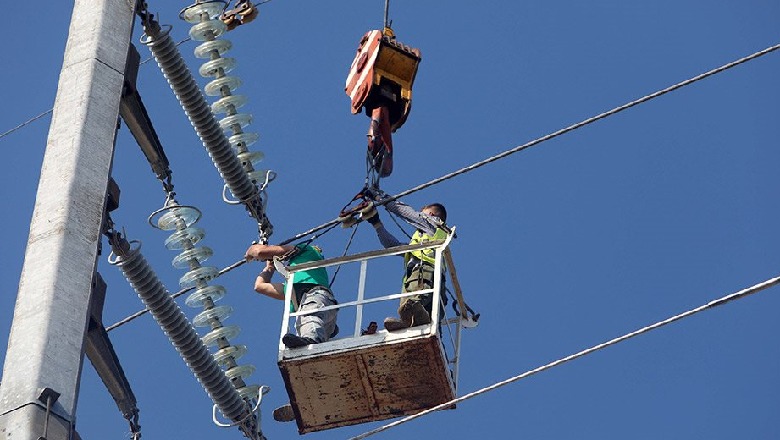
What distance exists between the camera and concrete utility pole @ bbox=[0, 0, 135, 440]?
9.60 meters

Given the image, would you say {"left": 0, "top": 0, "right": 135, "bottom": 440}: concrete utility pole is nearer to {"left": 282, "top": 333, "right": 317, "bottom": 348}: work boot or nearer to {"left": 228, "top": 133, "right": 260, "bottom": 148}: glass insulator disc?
{"left": 282, "top": 333, "right": 317, "bottom": 348}: work boot

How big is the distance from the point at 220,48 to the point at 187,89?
147cm

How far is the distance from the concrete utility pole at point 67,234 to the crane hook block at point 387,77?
13.1ft

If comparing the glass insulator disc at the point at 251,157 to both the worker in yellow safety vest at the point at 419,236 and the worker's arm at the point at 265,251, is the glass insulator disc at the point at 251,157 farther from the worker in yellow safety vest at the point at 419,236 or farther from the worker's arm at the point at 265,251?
the worker in yellow safety vest at the point at 419,236

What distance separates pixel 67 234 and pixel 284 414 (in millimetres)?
5100

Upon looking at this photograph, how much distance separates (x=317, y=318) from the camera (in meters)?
14.5

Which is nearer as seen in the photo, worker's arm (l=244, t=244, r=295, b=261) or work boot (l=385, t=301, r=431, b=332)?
work boot (l=385, t=301, r=431, b=332)

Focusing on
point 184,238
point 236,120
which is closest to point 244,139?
point 236,120

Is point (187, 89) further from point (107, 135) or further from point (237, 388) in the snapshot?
point (107, 135)

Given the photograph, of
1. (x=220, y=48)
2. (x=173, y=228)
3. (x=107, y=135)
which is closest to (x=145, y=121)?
(x=107, y=135)

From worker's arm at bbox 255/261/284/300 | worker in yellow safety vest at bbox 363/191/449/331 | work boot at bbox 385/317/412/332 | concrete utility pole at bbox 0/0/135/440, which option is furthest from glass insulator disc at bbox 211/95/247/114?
concrete utility pole at bbox 0/0/135/440

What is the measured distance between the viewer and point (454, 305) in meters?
15.1

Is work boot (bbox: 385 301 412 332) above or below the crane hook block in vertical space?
below

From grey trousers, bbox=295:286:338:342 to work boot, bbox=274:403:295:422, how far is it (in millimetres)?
801
